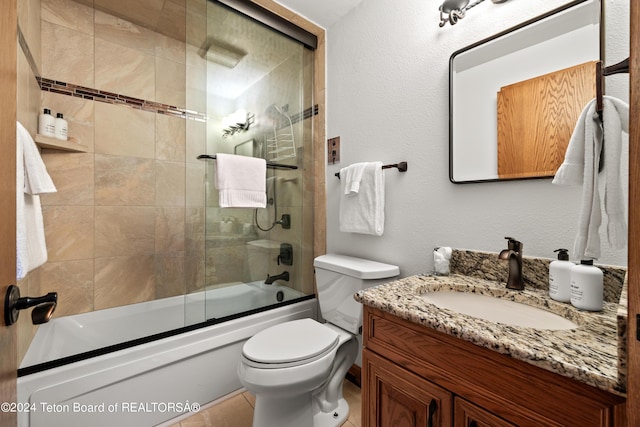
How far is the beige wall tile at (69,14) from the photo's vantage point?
158 centimetres

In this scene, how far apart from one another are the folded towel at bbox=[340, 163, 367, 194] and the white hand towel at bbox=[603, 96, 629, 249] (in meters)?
0.98

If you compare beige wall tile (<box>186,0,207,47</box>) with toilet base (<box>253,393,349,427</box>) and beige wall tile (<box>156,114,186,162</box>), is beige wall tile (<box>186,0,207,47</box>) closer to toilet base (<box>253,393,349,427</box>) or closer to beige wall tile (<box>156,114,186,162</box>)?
beige wall tile (<box>156,114,186,162</box>)

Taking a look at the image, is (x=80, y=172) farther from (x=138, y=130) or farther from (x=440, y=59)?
(x=440, y=59)

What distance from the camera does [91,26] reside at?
5.65 feet

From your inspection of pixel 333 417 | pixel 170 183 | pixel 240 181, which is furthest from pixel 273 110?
pixel 333 417

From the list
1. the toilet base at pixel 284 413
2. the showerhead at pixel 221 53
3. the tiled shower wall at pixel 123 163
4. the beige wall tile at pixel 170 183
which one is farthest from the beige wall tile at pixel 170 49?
the toilet base at pixel 284 413

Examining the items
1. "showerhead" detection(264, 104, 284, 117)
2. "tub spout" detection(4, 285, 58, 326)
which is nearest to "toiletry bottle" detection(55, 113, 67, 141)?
"showerhead" detection(264, 104, 284, 117)

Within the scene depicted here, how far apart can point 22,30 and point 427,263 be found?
2.15 meters

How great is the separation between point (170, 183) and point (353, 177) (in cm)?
139

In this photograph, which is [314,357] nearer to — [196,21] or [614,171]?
[614,171]

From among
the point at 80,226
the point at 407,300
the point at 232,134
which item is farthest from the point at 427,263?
the point at 80,226

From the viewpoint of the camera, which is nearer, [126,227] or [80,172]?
[80,172]

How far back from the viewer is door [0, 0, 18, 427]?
472 millimetres

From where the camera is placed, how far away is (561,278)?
2.85 feet
